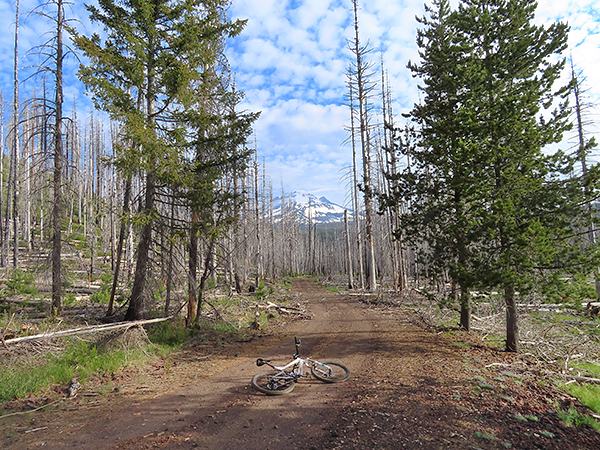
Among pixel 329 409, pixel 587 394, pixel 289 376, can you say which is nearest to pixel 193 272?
pixel 289 376

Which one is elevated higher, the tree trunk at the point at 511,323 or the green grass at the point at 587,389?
the tree trunk at the point at 511,323

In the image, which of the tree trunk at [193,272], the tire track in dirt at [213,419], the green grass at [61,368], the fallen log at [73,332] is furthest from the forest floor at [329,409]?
the tree trunk at [193,272]

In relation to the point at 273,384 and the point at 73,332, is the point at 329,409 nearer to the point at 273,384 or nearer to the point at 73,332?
the point at 273,384

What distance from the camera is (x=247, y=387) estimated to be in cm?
623

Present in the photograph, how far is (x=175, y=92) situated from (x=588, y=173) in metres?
10.8

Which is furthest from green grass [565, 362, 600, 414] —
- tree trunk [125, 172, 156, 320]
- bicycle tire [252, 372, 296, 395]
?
tree trunk [125, 172, 156, 320]

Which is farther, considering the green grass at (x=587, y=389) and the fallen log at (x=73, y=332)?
the fallen log at (x=73, y=332)

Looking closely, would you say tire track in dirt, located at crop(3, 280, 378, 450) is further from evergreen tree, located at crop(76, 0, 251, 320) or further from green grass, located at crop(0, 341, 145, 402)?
evergreen tree, located at crop(76, 0, 251, 320)

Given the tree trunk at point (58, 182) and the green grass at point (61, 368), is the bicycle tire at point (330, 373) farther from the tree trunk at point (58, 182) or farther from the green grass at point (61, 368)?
the tree trunk at point (58, 182)

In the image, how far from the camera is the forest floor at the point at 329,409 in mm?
4188

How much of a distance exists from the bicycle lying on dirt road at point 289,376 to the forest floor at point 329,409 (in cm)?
18

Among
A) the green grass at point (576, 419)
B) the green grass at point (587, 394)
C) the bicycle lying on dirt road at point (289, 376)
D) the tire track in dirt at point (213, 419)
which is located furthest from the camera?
the bicycle lying on dirt road at point (289, 376)

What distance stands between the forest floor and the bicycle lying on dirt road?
175 millimetres

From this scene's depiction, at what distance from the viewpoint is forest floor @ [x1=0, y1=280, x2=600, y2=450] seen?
13.7ft
